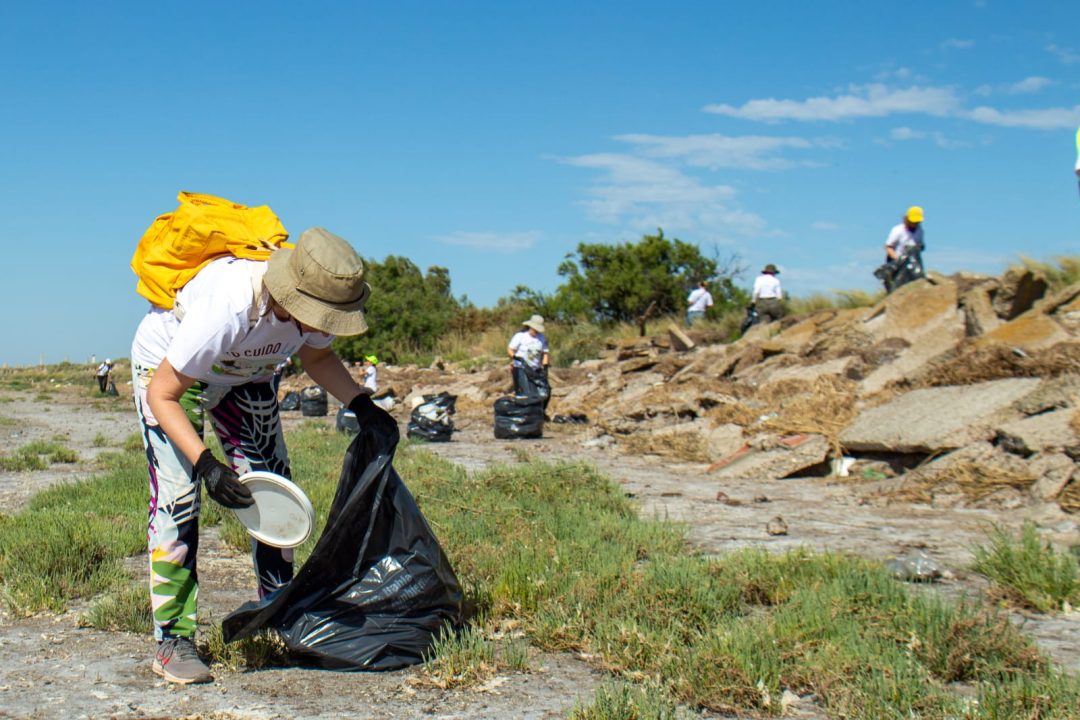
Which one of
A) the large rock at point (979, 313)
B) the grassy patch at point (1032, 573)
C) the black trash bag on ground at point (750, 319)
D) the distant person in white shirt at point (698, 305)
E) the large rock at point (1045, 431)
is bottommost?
the grassy patch at point (1032, 573)

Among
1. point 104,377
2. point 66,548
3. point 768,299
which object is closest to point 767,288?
point 768,299

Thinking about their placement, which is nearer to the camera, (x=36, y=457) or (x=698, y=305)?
(x=36, y=457)

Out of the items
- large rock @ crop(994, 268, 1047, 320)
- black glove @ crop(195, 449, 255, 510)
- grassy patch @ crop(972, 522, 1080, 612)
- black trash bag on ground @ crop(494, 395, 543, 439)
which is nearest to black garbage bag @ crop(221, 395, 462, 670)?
black glove @ crop(195, 449, 255, 510)

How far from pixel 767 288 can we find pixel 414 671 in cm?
1708

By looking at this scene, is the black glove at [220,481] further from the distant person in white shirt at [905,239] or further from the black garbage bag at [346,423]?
the distant person in white shirt at [905,239]

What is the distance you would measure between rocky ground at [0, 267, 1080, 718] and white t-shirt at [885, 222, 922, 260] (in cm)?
141

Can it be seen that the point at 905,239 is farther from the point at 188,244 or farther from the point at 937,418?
the point at 188,244

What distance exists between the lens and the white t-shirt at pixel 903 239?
16094 mm

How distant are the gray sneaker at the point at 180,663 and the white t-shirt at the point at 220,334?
36.1 inches

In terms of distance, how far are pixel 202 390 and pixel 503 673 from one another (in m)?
1.47

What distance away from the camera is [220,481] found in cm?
347

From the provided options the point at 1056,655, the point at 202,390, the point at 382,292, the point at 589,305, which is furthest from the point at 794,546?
the point at 382,292

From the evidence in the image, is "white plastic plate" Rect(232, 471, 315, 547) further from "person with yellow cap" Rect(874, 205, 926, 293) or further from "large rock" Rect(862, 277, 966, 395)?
"person with yellow cap" Rect(874, 205, 926, 293)

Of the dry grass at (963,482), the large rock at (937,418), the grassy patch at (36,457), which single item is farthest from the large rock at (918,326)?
the grassy patch at (36,457)
